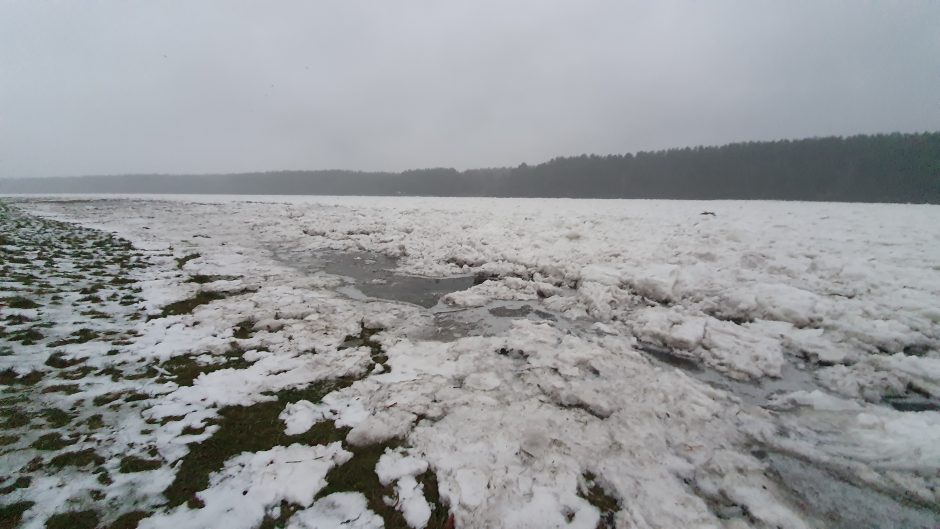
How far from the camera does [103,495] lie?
8.25ft

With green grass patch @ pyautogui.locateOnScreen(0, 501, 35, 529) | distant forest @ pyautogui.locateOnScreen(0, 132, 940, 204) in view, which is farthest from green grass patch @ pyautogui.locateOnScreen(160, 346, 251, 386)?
distant forest @ pyautogui.locateOnScreen(0, 132, 940, 204)

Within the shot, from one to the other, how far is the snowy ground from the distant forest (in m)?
56.0

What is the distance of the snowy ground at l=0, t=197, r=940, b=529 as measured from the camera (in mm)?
2623

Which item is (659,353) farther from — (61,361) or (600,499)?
(61,361)

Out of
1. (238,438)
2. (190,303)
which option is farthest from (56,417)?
(190,303)

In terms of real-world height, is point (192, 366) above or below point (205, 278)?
below

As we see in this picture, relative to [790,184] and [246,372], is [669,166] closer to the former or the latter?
[790,184]

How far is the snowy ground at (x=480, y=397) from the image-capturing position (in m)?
2.62

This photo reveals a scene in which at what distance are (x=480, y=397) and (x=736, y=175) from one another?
2676 inches

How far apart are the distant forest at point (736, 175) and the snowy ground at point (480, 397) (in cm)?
5603

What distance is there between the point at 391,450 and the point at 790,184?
69154mm

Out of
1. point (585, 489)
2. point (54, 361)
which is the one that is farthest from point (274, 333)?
point (585, 489)

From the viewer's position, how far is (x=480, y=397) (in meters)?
3.96

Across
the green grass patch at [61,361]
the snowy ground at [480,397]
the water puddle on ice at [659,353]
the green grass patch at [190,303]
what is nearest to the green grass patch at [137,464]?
the snowy ground at [480,397]
